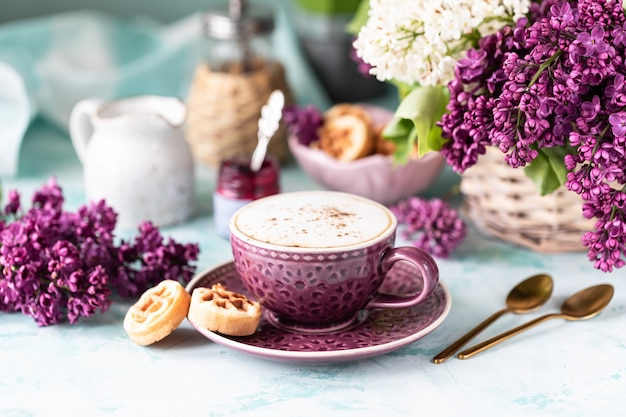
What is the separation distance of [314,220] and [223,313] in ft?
0.44

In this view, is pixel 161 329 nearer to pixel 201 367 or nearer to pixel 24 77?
pixel 201 367

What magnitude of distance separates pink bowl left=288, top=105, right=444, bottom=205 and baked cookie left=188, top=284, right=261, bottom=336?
1.34 ft

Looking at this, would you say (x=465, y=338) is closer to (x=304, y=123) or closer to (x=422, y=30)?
(x=422, y=30)

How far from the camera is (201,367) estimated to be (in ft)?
2.89

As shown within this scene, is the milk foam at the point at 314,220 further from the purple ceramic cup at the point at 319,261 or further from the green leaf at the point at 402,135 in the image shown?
the green leaf at the point at 402,135

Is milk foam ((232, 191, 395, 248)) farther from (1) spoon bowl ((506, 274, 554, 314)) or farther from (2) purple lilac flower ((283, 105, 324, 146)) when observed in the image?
(2) purple lilac flower ((283, 105, 324, 146))

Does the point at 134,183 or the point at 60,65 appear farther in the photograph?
the point at 60,65

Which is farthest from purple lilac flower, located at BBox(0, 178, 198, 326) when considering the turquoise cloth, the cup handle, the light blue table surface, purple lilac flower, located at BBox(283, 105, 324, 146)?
the turquoise cloth

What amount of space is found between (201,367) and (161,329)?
6cm

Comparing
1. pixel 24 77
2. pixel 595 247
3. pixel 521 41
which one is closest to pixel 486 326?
pixel 595 247

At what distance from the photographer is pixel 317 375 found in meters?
0.87

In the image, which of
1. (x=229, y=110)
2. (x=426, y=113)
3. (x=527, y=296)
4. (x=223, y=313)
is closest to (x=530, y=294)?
(x=527, y=296)

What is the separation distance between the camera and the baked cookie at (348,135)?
1298mm

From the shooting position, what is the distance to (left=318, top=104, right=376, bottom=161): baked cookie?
1.30 m
